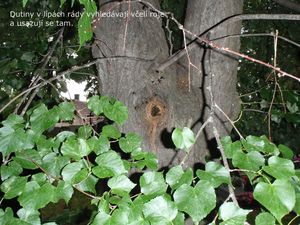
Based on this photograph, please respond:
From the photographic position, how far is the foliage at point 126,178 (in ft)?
2.27

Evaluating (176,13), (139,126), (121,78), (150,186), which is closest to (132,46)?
(121,78)

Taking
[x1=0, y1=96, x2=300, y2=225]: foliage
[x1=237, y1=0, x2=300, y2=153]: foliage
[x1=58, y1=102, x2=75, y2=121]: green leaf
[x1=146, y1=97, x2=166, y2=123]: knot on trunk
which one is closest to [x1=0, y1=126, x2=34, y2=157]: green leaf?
[x1=0, y1=96, x2=300, y2=225]: foliage

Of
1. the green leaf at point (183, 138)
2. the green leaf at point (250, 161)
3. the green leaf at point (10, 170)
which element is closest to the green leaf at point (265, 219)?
the green leaf at point (250, 161)

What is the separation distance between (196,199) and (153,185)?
0.37ft

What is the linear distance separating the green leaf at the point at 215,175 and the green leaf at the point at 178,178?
25 mm

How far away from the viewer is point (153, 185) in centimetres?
77

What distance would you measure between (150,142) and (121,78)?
0.26 meters

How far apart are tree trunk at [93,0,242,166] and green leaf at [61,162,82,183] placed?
45 centimetres

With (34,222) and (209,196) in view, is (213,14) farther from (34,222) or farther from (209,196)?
(34,222)

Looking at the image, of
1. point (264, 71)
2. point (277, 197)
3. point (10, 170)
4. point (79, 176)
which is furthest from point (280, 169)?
point (264, 71)

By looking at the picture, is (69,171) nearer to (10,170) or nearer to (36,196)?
(36,196)

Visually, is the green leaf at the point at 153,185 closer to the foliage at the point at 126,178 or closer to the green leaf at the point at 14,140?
the foliage at the point at 126,178

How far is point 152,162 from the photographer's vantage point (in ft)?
3.06

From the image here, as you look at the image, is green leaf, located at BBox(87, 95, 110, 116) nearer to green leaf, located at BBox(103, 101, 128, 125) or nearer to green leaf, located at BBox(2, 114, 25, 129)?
green leaf, located at BBox(103, 101, 128, 125)
